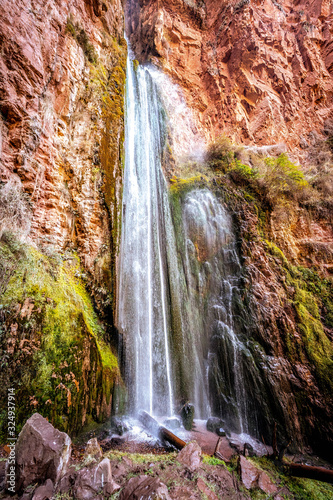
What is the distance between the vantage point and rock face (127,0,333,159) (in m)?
13.9

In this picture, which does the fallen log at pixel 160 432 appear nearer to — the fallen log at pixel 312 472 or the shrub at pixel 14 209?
the fallen log at pixel 312 472

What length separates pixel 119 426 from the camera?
16.9ft

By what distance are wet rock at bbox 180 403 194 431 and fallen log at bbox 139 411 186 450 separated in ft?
3.85

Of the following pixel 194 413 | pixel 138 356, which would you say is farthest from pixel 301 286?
pixel 138 356

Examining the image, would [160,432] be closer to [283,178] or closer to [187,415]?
[187,415]

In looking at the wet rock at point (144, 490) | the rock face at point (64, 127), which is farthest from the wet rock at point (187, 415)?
the rock face at point (64, 127)

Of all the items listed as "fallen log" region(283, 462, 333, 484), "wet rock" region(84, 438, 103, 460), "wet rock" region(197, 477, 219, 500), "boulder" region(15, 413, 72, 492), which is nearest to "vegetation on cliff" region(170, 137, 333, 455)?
"fallen log" region(283, 462, 333, 484)

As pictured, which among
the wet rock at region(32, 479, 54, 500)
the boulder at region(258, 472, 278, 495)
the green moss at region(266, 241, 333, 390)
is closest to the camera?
the wet rock at region(32, 479, 54, 500)

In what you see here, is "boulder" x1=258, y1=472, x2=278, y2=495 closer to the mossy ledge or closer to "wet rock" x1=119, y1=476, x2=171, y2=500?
"wet rock" x1=119, y1=476, x2=171, y2=500

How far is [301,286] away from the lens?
8188 mm

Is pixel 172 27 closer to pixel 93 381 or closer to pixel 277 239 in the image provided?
pixel 277 239

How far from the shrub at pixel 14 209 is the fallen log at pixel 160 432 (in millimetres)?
5442

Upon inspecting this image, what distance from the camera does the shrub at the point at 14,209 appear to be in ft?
14.5

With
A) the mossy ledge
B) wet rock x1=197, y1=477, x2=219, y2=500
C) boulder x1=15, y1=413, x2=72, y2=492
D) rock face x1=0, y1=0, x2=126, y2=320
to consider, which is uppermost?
rock face x1=0, y1=0, x2=126, y2=320
